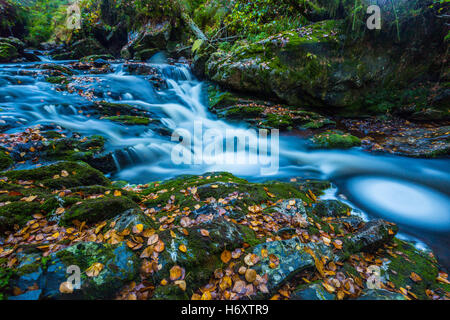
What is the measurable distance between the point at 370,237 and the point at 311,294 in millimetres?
1534

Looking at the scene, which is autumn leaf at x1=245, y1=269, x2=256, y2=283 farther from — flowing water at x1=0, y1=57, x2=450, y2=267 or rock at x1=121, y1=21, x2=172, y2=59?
rock at x1=121, y1=21, x2=172, y2=59

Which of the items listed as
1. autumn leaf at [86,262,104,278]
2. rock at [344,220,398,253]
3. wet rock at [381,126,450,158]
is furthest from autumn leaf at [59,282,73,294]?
wet rock at [381,126,450,158]

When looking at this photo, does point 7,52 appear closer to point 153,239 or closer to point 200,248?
point 153,239

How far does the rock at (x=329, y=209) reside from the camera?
3348 millimetres

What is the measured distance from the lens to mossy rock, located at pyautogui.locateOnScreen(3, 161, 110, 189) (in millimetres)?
2893

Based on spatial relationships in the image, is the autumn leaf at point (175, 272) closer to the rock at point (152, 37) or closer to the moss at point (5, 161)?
the moss at point (5, 161)

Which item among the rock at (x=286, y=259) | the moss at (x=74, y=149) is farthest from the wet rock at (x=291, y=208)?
the moss at (x=74, y=149)

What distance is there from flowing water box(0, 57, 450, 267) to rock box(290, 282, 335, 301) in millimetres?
2609

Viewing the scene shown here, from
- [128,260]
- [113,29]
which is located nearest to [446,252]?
[128,260]

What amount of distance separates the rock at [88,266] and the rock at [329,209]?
2.82 meters

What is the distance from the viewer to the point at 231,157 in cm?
697

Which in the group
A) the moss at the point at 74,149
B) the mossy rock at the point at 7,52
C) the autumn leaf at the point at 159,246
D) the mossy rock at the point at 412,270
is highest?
the mossy rock at the point at 7,52

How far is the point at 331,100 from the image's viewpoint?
9055 mm

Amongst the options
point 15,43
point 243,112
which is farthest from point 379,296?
point 15,43
